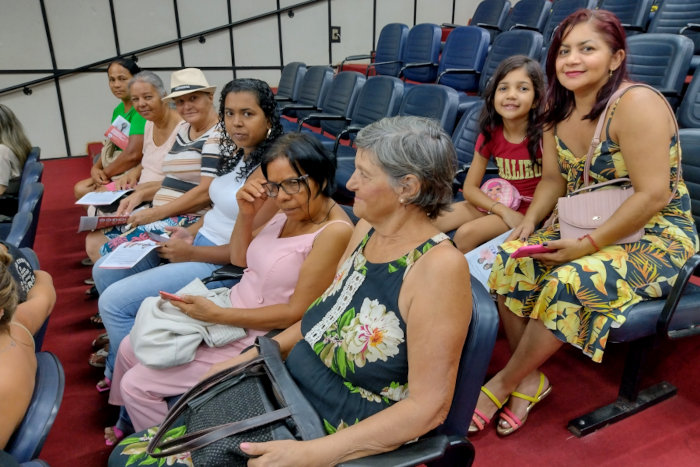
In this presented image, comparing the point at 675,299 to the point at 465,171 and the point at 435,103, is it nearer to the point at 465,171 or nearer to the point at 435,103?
the point at 465,171

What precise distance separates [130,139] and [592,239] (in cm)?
260

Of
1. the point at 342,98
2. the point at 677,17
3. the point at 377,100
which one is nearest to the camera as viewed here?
the point at 377,100

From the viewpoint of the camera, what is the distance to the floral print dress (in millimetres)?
959

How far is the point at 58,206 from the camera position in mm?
4340

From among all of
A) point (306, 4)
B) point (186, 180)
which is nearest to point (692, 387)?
point (186, 180)

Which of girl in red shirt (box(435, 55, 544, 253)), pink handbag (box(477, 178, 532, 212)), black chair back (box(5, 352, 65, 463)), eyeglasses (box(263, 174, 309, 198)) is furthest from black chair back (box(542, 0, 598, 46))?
black chair back (box(5, 352, 65, 463))

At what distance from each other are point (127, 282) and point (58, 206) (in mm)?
3225

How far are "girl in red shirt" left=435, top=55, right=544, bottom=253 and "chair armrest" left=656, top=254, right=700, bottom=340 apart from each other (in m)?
0.64

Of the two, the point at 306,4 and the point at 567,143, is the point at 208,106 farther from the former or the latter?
the point at 306,4

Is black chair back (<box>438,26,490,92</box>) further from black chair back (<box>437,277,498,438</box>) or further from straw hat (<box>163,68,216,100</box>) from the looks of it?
black chair back (<box>437,277,498,438</box>)

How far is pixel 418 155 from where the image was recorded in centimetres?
101

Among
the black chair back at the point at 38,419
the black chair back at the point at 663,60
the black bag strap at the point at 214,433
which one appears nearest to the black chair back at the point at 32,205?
the black chair back at the point at 38,419

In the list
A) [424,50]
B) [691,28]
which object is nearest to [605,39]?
[691,28]

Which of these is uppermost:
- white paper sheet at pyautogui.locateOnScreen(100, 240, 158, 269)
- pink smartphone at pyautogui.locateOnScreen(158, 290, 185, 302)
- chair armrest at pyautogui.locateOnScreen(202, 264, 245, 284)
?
pink smartphone at pyautogui.locateOnScreen(158, 290, 185, 302)
